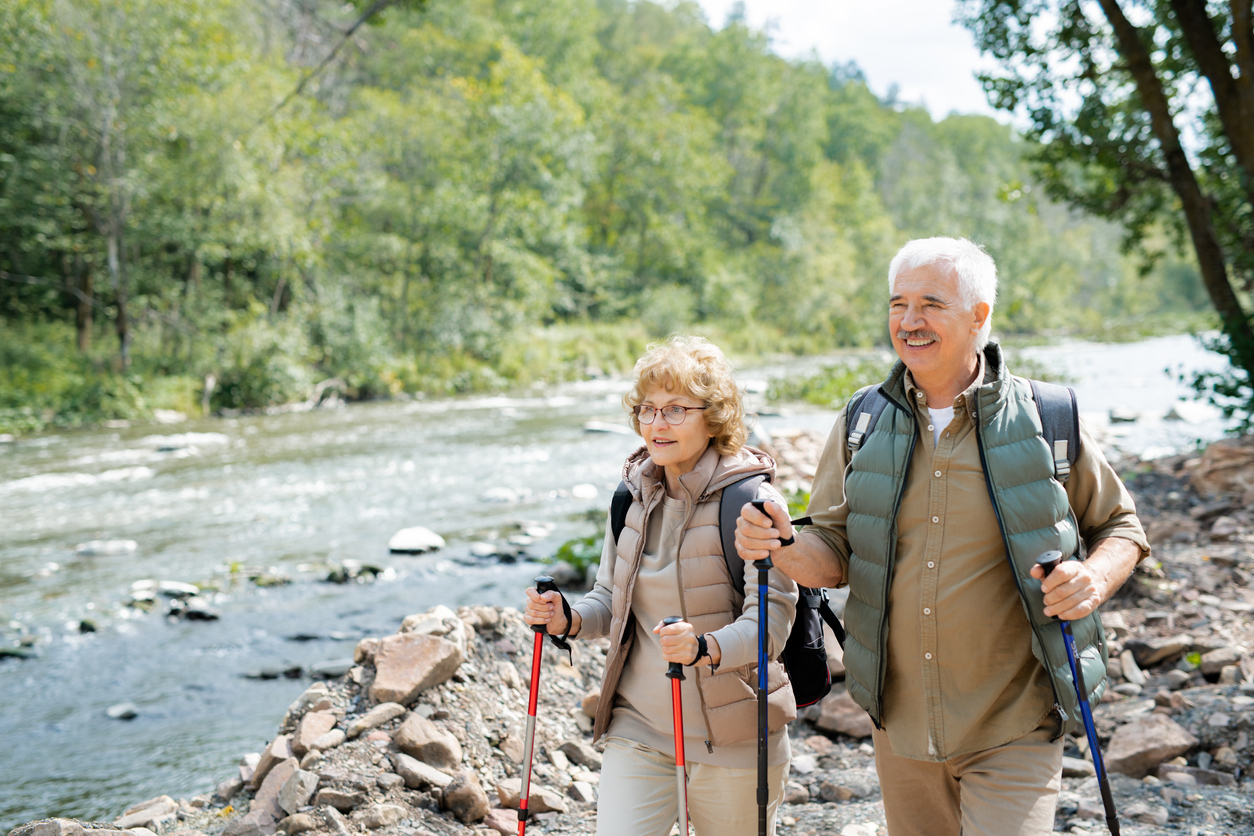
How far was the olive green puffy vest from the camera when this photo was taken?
229 cm

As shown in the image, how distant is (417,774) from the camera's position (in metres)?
3.86

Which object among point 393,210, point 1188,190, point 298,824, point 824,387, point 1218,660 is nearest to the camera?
point 298,824

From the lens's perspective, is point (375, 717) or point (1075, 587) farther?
point (375, 717)

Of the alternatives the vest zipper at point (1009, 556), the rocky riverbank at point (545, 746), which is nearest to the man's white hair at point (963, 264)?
the vest zipper at point (1009, 556)

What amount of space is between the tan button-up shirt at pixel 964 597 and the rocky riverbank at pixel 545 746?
5.03 feet

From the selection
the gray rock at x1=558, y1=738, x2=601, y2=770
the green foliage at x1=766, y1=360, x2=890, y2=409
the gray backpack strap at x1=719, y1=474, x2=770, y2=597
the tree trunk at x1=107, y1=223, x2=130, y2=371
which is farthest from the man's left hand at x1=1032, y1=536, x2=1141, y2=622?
the tree trunk at x1=107, y1=223, x2=130, y2=371

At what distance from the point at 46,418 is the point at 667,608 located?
21202 millimetres

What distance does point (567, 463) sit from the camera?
1504 centimetres

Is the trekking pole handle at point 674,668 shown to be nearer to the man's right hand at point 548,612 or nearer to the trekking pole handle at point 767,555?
the trekking pole handle at point 767,555

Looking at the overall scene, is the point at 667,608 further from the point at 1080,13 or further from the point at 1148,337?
the point at 1148,337

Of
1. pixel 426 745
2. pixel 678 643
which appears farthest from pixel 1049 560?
pixel 426 745

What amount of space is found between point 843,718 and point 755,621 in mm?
2761

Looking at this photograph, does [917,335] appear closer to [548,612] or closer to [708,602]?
[708,602]

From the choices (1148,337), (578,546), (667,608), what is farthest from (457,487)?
(1148,337)
